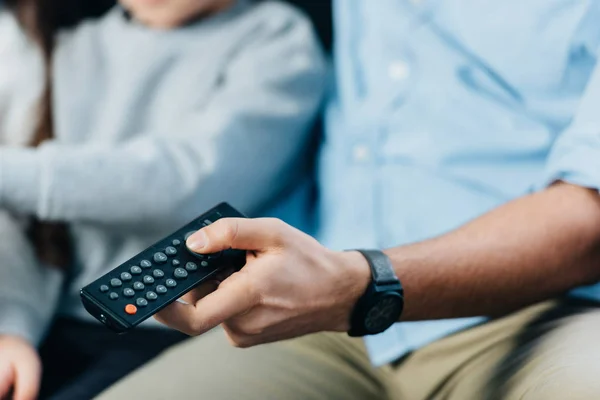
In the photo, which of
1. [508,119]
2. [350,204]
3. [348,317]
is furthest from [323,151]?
[348,317]

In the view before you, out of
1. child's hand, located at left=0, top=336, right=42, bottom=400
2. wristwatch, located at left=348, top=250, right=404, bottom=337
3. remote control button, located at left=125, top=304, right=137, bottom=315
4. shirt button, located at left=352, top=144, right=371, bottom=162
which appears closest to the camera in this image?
remote control button, located at left=125, top=304, right=137, bottom=315

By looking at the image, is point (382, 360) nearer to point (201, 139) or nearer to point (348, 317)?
point (348, 317)

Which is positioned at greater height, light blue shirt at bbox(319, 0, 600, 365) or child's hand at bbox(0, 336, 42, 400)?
light blue shirt at bbox(319, 0, 600, 365)

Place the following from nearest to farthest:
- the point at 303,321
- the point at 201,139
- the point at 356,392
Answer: the point at 303,321 < the point at 356,392 < the point at 201,139

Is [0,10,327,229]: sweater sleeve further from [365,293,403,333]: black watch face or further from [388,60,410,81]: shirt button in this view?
[365,293,403,333]: black watch face

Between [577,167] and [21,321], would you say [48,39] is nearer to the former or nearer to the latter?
[21,321]

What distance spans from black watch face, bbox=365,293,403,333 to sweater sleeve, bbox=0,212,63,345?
414 mm

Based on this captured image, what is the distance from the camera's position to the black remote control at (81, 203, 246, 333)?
551mm

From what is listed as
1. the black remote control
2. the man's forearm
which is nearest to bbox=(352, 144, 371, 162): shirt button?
the man's forearm

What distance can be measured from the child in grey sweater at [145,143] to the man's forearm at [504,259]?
0.28 m

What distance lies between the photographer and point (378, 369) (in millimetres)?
806

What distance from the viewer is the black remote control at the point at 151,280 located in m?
0.55

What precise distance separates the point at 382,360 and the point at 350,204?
0.63 feet

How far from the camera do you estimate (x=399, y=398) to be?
79 cm
